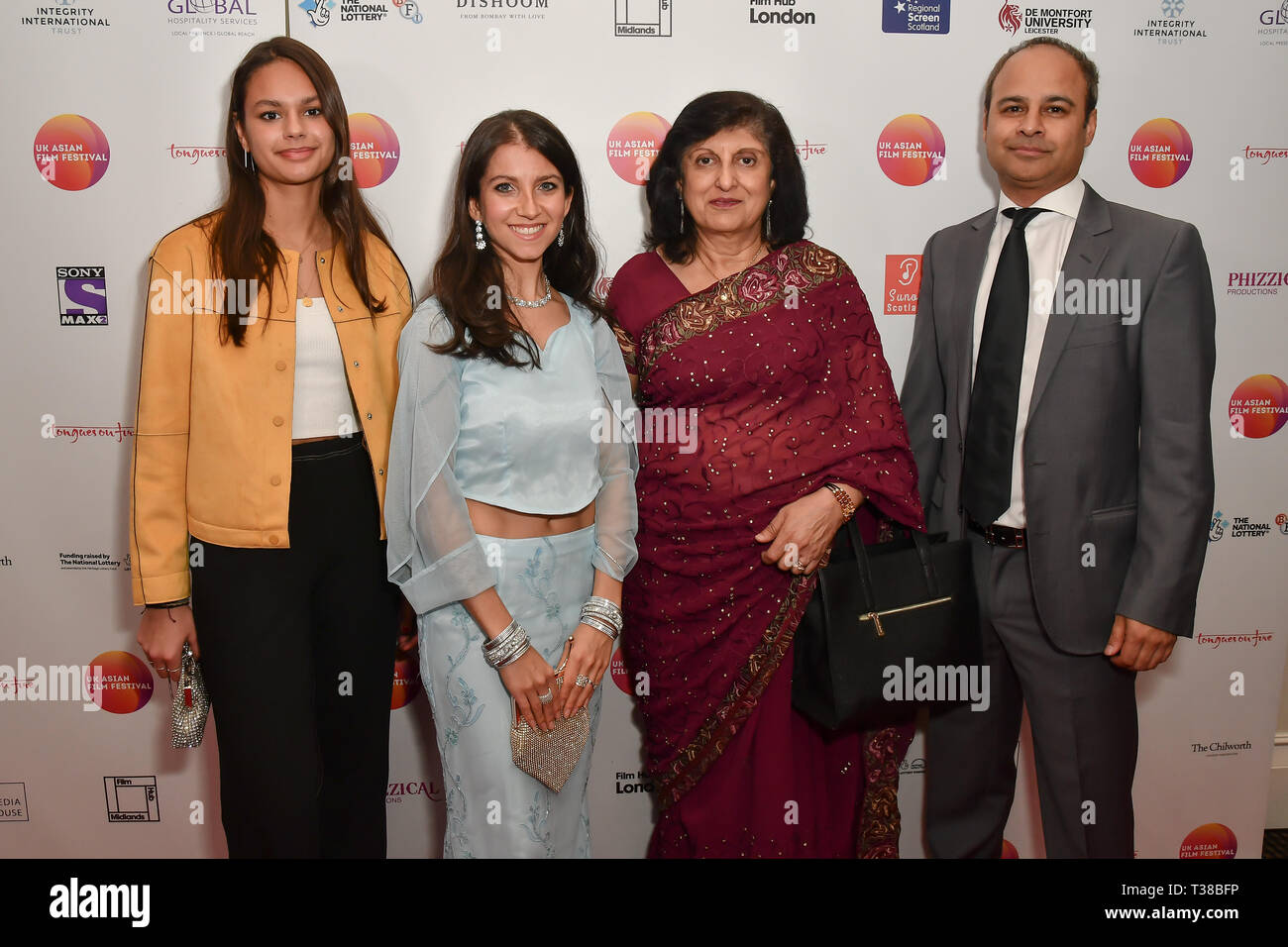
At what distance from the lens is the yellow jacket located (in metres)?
1.72

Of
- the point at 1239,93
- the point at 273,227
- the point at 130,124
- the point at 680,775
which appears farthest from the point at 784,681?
the point at 130,124

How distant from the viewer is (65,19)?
Result: 2.17 meters

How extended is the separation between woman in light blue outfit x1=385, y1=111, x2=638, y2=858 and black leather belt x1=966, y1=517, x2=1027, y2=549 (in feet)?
2.82

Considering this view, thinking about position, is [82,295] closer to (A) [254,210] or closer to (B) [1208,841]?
(A) [254,210]

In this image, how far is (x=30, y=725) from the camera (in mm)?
2410

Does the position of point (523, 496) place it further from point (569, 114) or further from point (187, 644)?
point (569, 114)

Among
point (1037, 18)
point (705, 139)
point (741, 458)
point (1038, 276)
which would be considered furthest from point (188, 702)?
point (1037, 18)

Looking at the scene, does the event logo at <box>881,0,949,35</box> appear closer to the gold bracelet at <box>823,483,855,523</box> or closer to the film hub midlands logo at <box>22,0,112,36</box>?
the gold bracelet at <box>823,483,855,523</box>

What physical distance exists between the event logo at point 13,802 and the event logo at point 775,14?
2770 mm

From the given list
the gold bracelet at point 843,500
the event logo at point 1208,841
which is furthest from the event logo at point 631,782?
the event logo at point 1208,841

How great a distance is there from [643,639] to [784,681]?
→ 1.09ft

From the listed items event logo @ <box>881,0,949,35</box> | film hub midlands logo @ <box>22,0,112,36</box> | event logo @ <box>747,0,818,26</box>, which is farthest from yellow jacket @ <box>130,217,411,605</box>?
event logo @ <box>881,0,949,35</box>

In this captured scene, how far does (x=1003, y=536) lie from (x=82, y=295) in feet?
7.57
